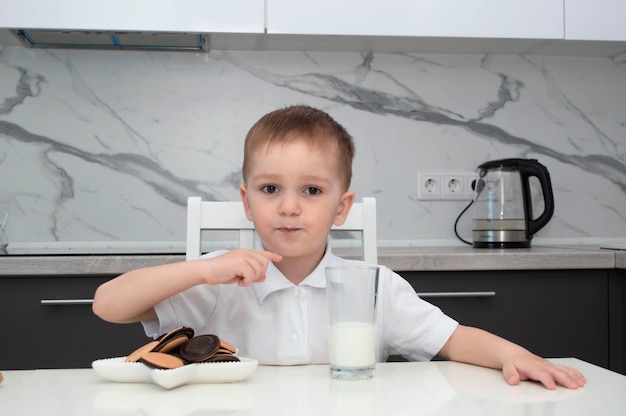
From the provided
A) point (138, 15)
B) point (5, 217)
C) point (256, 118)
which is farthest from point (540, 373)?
point (5, 217)

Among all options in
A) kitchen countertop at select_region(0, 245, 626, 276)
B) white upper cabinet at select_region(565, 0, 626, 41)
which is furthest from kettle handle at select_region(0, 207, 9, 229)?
white upper cabinet at select_region(565, 0, 626, 41)

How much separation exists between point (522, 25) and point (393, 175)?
0.58 metres

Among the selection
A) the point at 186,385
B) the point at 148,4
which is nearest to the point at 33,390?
the point at 186,385

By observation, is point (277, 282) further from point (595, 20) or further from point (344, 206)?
point (595, 20)

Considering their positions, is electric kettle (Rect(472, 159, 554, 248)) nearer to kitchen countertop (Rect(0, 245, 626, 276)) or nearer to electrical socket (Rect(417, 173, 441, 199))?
electrical socket (Rect(417, 173, 441, 199))

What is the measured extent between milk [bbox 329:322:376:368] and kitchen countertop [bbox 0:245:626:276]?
85cm

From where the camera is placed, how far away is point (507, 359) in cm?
79

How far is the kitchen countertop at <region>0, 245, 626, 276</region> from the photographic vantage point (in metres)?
1.53

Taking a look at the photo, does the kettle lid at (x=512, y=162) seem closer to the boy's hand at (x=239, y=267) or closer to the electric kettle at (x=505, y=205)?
the electric kettle at (x=505, y=205)

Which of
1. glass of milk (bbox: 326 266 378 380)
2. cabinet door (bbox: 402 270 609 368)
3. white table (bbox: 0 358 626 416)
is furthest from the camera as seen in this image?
cabinet door (bbox: 402 270 609 368)

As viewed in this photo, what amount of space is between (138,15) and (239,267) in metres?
1.13

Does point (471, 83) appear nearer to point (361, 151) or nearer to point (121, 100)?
point (361, 151)

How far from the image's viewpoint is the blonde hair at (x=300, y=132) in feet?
3.30

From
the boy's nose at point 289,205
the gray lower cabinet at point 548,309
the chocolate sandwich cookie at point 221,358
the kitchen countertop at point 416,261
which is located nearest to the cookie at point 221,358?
the chocolate sandwich cookie at point 221,358
